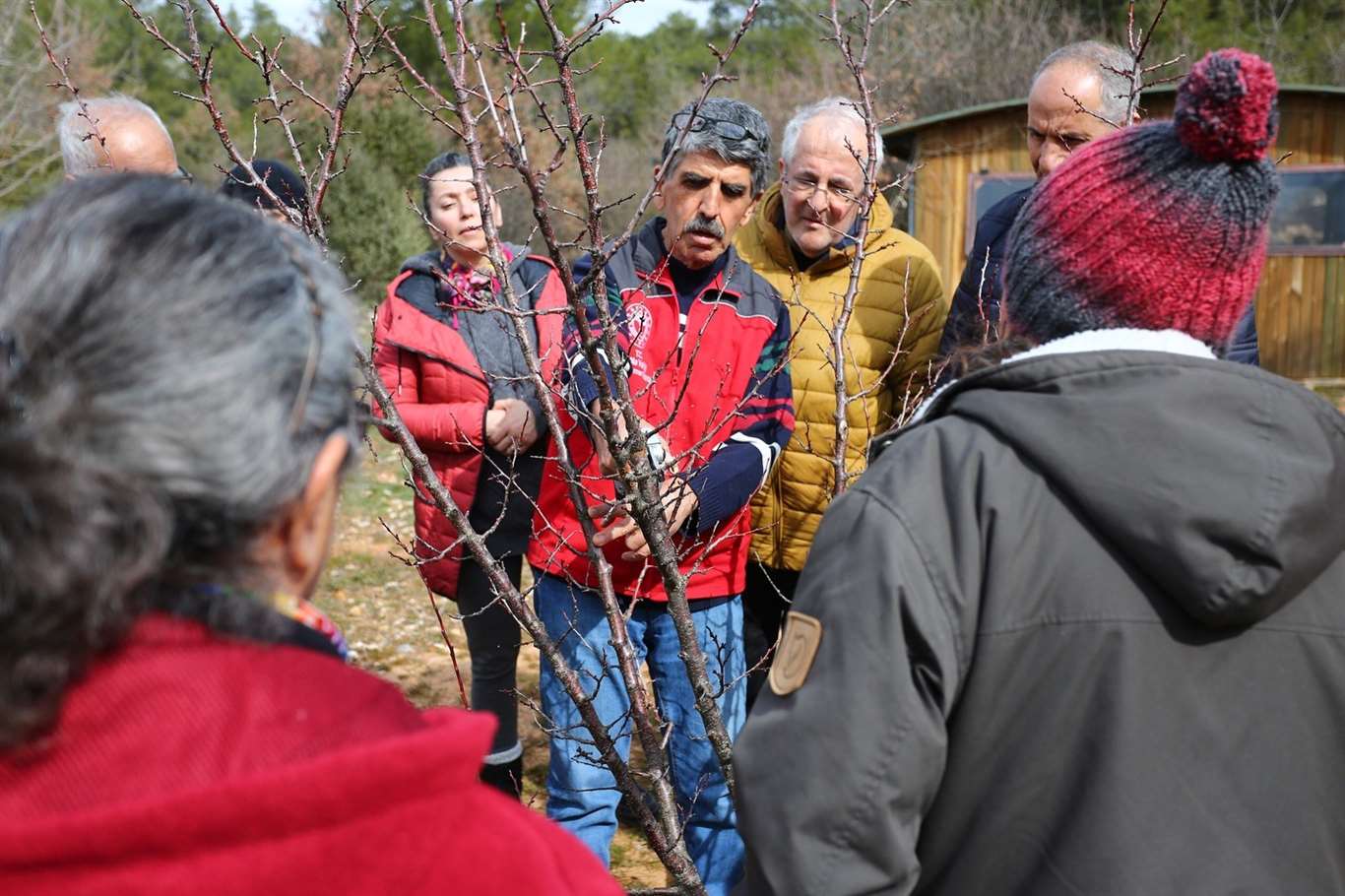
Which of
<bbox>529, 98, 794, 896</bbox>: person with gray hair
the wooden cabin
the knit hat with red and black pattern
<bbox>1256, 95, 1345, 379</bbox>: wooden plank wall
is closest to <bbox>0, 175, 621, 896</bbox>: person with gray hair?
the knit hat with red and black pattern

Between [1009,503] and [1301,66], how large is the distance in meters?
25.5

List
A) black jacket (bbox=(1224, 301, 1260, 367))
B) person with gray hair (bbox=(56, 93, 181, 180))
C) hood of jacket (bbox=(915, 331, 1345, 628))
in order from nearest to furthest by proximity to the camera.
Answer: hood of jacket (bbox=(915, 331, 1345, 628)), black jacket (bbox=(1224, 301, 1260, 367)), person with gray hair (bbox=(56, 93, 181, 180))

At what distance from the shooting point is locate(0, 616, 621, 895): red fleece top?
34.4 inches

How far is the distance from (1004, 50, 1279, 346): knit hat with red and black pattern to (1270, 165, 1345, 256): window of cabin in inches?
534

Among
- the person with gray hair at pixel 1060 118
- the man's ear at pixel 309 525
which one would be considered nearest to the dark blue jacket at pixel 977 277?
the person with gray hair at pixel 1060 118

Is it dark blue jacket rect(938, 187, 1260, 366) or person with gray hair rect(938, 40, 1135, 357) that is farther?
person with gray hair rect(938, 40, 1135, 357)

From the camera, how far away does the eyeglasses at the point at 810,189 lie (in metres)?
3.24

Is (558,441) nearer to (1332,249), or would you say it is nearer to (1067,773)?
(1067,773)

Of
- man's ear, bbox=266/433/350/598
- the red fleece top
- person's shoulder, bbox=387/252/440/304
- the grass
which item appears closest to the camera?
the red fleece top

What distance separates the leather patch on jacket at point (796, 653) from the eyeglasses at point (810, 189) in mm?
1956

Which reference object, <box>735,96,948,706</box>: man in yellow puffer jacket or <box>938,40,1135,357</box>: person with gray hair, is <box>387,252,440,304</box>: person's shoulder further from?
<box>938,40,1135,357</box>: person with gray hair

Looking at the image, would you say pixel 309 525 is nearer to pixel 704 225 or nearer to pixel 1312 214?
pixel 704 225

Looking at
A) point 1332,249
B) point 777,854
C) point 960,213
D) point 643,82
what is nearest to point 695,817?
point 777,854

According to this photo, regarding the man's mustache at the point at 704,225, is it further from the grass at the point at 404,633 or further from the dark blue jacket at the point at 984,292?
the grass at the point at 404,633
